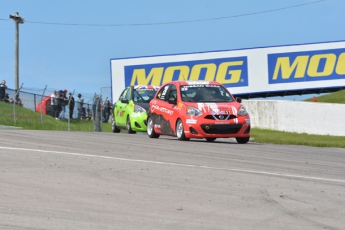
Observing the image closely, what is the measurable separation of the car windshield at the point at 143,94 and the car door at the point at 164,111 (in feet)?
12.6

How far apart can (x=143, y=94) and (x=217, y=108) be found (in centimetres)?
651

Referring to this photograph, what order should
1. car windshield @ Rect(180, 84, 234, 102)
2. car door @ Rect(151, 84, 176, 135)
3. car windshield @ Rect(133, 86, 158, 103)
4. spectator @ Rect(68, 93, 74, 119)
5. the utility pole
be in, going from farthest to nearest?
1. the utility pole
2. spectator @ Rect(68, 93, 74, 119)
3. car windshield @ Rect(133, 86, 158, 103)
4. car door @ Rect(151, 84, 176, 135)
5. car windshield @ Rect(180, 84, 234, 102)

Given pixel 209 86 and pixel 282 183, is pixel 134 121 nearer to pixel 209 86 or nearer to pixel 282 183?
pixel 209 86

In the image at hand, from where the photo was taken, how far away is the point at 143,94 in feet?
74.3

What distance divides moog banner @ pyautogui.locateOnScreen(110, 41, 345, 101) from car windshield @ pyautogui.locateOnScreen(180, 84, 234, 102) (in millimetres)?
20010

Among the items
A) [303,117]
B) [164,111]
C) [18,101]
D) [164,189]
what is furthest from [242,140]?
[18,101]

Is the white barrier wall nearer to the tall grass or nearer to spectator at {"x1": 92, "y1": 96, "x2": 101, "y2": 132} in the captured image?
spectator at {"x1": 92, "y1": 96, "x2": 101, "y2": 132}

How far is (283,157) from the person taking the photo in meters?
12.7

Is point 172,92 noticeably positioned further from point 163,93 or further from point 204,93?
point 204,93

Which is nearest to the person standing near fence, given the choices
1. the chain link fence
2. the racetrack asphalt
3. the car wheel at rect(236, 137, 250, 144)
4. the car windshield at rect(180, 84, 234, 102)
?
the chain link fence

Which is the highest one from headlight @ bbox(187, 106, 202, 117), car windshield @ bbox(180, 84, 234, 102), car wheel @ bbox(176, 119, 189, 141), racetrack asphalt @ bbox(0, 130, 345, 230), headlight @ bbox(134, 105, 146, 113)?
car windshield @ bbox(180, 84, 234, 102)

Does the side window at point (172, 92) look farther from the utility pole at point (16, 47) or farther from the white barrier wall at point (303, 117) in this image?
the utility pole at point (16, 47)

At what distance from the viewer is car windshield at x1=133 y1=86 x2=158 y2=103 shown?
73.6ft

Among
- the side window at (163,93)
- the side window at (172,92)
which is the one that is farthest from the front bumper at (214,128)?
the side window at (163,93)
